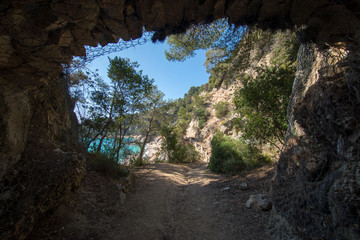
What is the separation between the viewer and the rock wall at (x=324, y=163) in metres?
1.51

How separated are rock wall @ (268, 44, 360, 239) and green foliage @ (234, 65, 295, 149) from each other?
2.03 meters

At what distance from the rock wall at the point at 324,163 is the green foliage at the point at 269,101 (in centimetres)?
203

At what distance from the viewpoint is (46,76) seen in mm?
2006

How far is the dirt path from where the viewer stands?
8.37ft

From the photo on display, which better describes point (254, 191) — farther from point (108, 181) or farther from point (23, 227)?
point (23, 227)

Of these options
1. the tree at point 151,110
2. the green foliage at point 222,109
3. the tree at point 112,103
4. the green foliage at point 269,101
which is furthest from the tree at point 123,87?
the green foliage at point 222,109

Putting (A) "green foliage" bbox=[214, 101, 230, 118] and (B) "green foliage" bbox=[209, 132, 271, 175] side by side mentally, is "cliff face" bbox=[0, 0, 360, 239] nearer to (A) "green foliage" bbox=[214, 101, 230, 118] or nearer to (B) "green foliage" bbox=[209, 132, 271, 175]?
(B) "green foliage" bbox=[209, 132, 271, 175]

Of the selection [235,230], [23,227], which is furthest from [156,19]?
[235,230]

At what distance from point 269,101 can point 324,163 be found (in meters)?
3.43

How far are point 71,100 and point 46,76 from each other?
3.72 m

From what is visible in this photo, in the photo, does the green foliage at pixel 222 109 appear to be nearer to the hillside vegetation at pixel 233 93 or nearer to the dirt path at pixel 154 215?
the hillside vegetation at pixel 233 93

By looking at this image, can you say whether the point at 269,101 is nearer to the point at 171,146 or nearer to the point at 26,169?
the point at 26,169

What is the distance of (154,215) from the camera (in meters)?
3.46

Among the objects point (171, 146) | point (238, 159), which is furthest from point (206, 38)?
point (171, 146)
